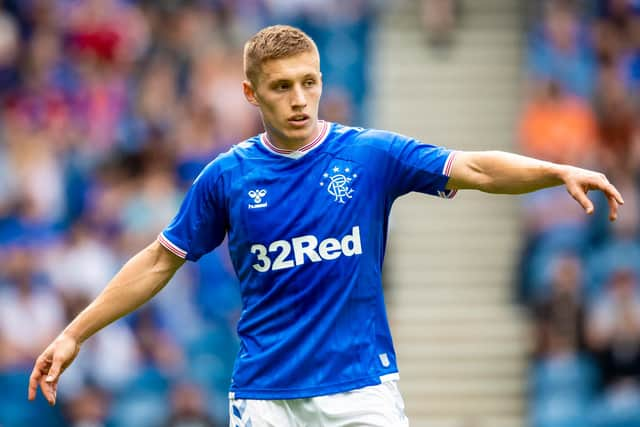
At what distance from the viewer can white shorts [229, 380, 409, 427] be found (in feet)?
15.6

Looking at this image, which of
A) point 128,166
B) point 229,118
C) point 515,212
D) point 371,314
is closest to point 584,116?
point 515,212

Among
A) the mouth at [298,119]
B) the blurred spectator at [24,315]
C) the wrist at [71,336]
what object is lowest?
the blurred spectator at [24,315]

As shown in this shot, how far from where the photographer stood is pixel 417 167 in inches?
193

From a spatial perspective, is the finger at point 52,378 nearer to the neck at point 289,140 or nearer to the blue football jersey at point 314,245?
the blue football jersey at point 314,245

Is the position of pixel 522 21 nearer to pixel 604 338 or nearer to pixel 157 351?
pixel 604 338

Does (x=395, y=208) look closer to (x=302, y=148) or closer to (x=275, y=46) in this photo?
(x=302, y=148)

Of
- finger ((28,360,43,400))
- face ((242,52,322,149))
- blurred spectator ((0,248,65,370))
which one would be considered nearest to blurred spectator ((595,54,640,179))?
blurred spectator ((0,248,65,370))

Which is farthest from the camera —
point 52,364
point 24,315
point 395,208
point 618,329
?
point 395,208

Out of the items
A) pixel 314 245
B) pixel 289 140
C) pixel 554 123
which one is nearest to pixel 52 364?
pixel 314 245

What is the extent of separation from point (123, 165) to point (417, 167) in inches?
276

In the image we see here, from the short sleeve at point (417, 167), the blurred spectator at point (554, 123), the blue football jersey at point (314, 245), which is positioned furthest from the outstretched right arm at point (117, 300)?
the blurred spectator at point (554, 123)

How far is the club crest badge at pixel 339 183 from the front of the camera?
491cm

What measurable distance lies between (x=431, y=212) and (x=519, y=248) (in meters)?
0.96

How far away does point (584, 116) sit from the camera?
11.7m
